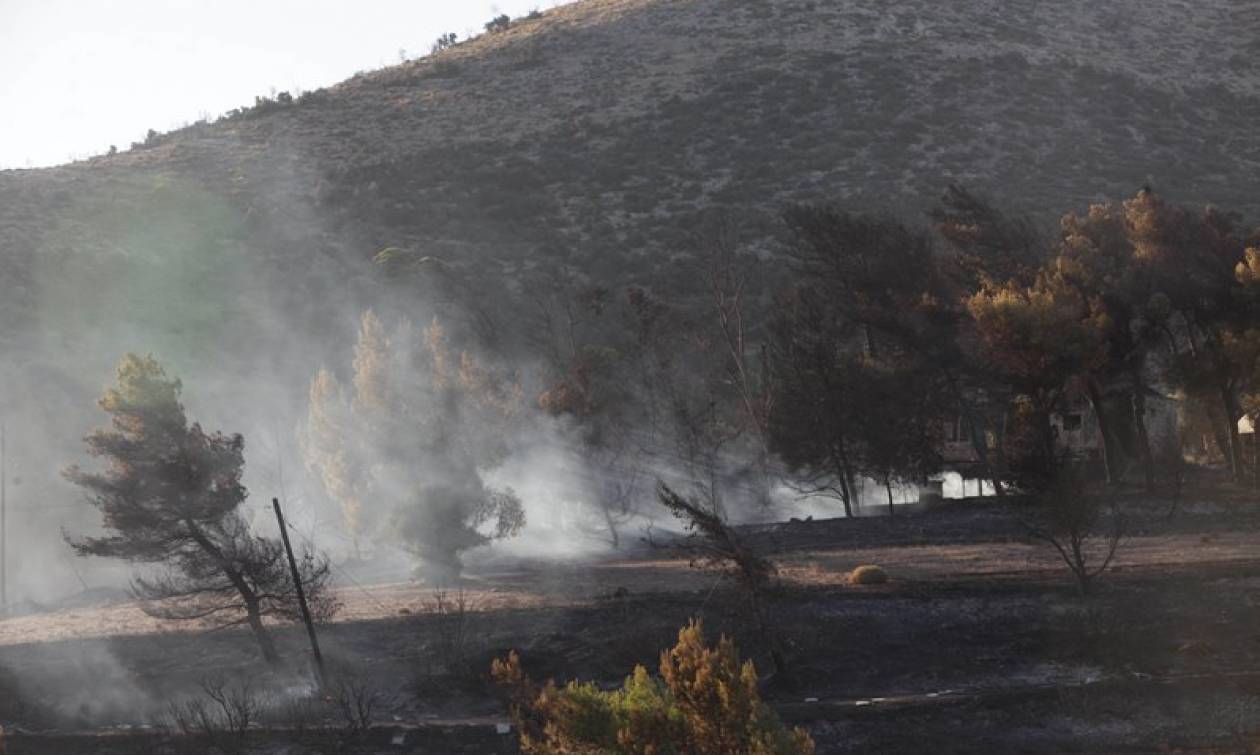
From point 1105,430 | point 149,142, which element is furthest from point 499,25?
point 1105,430

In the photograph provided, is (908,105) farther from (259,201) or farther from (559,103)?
(259,201)

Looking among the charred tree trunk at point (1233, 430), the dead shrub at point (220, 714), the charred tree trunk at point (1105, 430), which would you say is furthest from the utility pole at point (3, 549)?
the charred tree trunk at point (1233, 430)

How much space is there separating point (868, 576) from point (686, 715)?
63.7 ft

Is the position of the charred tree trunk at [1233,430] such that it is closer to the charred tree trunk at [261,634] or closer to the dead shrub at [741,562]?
the dead shrub at [741,562]

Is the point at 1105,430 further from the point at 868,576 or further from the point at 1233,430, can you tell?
the point at 868,576

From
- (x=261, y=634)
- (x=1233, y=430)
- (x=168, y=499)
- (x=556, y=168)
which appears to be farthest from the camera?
(x=556, y=168)

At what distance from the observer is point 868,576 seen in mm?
32406

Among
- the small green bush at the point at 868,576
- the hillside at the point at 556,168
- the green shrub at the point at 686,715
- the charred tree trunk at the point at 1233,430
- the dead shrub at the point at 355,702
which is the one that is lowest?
the dead shrub at the point at 355,702

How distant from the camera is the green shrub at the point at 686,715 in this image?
13391mm

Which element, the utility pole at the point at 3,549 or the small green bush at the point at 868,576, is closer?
the small green bush at the point at 868,576

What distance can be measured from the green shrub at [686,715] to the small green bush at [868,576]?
17988 millimetres

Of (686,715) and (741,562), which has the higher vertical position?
(741,562)

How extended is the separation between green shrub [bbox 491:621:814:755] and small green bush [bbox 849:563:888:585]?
17988 mm

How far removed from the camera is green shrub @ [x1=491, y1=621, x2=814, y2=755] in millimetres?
13391
